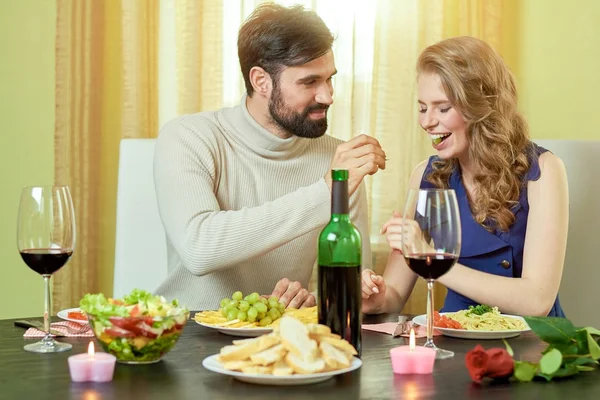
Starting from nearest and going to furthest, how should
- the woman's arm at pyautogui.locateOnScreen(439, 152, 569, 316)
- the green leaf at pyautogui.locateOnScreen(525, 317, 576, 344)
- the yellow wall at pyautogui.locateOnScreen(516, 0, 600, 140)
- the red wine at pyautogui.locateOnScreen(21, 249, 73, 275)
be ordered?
the green leaf at pyautogui.locateOnScreen(525, 317, 576, 344), the red wine at pyautogui.locateOnScreen(21, 249, 73, 275), the woman's arm at pyautogui.locateOnScreen(439, 152, 569, 316), the yellow wall at pyautogui.locateOnScreen(516, 0, 600, 140)

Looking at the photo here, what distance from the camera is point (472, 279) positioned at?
204cm

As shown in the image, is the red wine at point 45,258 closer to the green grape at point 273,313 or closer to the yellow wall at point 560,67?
the green grape at point 273,313

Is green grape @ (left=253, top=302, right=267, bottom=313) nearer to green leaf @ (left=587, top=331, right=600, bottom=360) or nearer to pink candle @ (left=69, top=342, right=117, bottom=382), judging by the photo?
pink candle @ (left=69, top=342, right=117, bottom=382)

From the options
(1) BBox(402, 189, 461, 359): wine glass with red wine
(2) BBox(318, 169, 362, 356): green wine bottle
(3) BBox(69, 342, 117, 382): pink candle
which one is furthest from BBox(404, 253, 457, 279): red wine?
(3) BBox(69, 342, 117, 382): pink candle

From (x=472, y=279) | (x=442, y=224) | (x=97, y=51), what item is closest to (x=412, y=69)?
(x=97, y=51)

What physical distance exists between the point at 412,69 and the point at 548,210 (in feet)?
3.90

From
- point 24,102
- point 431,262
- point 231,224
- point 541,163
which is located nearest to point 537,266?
point 541,163

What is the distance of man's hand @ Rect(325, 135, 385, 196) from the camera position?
2.18 m

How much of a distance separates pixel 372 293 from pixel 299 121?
0.76 metres

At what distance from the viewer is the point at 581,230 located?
8.56ft

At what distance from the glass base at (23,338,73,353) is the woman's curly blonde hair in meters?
1.23

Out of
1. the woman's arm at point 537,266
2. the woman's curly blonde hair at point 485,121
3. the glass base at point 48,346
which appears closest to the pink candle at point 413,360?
the glass base at point 48,346

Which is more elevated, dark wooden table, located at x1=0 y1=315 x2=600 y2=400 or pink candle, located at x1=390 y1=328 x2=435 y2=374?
A: pink candle, located at x1=390 y1=328 x2=435 y2=374

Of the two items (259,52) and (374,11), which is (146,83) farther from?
(374,11)
